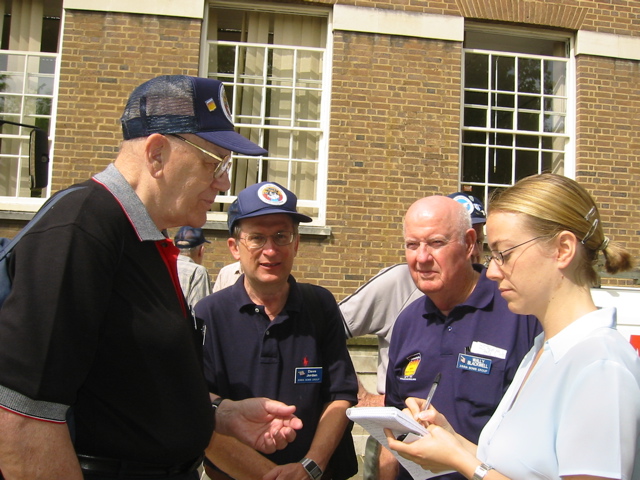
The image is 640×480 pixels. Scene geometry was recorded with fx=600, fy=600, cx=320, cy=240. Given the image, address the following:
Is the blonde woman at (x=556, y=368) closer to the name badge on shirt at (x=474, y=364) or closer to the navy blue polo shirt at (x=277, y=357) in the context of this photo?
the name badge on shirt at (x=474, y=364)

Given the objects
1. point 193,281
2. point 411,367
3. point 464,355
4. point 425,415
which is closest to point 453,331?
point 464,355

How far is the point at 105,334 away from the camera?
1.59 m

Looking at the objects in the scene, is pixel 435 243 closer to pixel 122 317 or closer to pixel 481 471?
pixel 481 471

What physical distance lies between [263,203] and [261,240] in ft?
0.60

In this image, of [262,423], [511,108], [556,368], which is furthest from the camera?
[511,108]

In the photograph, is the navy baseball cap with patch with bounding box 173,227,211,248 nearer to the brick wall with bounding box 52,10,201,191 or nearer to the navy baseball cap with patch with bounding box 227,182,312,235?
the navy baseball cap with patch with bounding box 227,182,312,235

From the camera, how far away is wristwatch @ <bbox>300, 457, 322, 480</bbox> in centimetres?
258

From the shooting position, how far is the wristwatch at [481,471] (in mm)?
1722

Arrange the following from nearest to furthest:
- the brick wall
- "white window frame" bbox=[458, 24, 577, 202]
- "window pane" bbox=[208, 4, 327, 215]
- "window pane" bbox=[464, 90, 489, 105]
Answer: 1. the brick wall
2. "window pane" bbox=[208, 4, 327, 215]
3. "white window frame" bbox=[458, 24, 577, 202]
4. "window pane" bbox=[464, 90, 489, 105]

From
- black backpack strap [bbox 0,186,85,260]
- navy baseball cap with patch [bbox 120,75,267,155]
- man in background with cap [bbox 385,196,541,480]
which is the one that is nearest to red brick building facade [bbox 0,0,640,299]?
man in background with cap [bbox 385,196,541,480]

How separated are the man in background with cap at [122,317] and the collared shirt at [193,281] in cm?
238

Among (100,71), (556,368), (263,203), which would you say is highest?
(100,71)

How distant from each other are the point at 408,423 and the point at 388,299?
5.22 feet

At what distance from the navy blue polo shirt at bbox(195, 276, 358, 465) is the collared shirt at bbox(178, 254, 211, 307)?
1.48m
